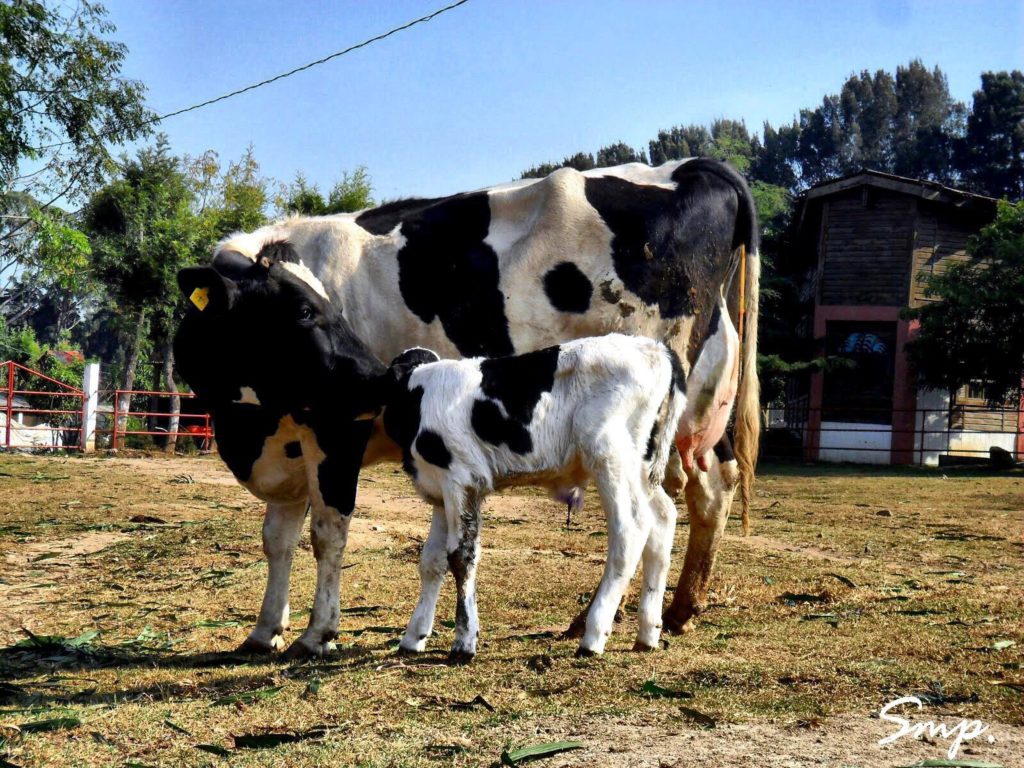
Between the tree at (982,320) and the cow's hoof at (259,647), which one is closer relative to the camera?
the cow's hoof at (259,647)

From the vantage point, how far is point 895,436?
99.8ft

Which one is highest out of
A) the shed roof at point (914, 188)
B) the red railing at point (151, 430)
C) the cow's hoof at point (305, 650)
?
the shed roof at point (914, 188)

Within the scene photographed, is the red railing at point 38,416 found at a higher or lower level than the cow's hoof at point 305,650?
higher

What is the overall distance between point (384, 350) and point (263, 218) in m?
29.6

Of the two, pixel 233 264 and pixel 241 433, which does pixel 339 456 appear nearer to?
pixel 241 433

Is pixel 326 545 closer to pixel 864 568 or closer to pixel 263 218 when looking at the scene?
pixel 864 568

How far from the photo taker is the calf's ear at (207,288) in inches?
223

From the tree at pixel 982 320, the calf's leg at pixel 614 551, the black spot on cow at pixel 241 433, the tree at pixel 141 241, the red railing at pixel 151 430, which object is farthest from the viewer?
the tree at pixel 141 241

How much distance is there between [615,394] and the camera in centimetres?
526

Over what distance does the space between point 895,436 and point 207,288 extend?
27.8 metres

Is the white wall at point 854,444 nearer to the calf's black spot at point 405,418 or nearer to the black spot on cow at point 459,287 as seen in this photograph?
the black spot on cow at point 459,287

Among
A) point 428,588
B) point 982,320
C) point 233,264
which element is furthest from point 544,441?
point 982,320

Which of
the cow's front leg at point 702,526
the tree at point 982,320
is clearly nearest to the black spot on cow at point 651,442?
the cow's front leg at point 702,526

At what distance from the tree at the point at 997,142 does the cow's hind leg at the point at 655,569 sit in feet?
196
